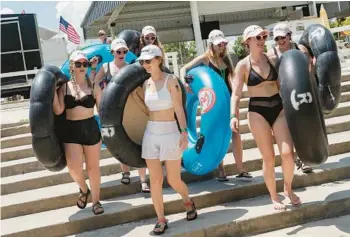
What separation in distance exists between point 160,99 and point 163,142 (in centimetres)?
40

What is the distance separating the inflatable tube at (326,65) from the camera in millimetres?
5008

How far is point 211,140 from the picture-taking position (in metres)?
4.72

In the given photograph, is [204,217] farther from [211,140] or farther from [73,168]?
[73,168]

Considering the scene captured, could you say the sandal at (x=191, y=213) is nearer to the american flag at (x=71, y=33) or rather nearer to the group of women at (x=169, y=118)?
the group of women at (x=169, y=118)

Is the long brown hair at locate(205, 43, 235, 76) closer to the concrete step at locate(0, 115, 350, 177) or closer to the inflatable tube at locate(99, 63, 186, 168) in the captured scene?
the inflatable tube at locate(99, 63, 186, 168)

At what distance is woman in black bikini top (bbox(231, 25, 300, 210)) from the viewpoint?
13.3 feet

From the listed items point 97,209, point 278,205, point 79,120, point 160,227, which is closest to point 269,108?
point 278,205

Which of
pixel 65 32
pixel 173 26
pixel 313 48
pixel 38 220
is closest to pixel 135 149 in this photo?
pixel 38 220

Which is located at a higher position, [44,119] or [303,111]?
[44,119]

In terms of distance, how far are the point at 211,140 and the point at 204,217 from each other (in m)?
0.85

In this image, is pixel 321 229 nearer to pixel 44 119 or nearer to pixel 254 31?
pixel 254 31

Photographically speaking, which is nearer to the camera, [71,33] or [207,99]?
[207,99]

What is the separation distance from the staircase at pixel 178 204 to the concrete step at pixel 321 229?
0.02 m

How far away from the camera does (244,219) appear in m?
4.20
